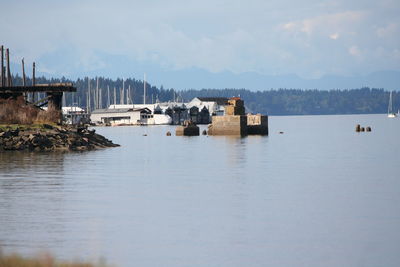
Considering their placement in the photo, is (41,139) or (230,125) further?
(230,125)

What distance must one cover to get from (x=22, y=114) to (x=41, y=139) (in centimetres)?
875

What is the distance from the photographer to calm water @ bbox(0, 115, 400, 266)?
2227 centimetres

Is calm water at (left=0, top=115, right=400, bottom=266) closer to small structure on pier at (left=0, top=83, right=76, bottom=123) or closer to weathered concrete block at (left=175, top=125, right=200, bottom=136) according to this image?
small structure on pier at (left=0, top=83, right=76, bottom=123)

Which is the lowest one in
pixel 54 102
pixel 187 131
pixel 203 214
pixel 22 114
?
pixel 203 214

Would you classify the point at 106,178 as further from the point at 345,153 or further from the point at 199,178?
the point at 345,153

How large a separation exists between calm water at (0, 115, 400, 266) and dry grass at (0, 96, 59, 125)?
2495 centimetres

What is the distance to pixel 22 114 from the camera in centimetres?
7944

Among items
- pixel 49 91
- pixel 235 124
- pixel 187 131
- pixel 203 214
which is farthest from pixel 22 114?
pixel 203 214

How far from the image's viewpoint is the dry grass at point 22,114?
78.9 meters

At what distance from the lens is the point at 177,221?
1106 inches

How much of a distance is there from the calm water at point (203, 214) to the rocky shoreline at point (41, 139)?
1701cm

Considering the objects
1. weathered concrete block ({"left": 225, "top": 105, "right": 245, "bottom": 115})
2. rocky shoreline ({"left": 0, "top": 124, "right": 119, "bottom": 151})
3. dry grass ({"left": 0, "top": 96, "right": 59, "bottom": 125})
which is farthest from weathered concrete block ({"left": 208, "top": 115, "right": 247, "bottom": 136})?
rocky shoreline ({"left": 0, "top": 124, "right": 119, "bottom": 151})

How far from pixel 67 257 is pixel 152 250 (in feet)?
8.89

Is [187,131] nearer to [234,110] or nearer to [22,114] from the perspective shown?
[234,110]
